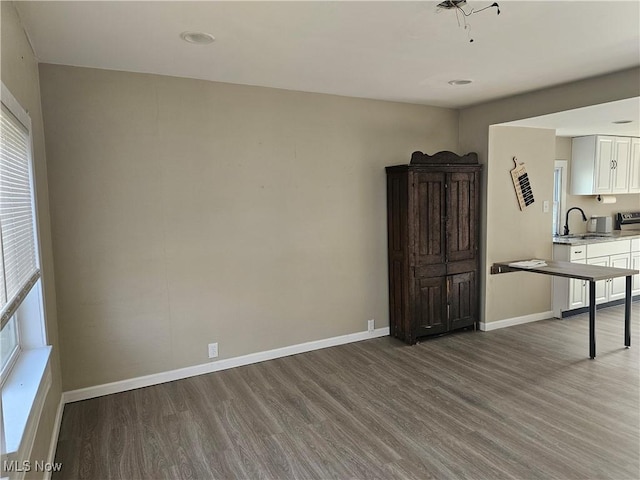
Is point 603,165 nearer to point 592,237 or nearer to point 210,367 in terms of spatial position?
point 592,237

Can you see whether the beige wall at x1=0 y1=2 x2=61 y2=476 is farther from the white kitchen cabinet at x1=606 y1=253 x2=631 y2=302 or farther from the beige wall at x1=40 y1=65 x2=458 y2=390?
the white kitchen cabinet at x1=606 y1=253 x2=631 y2=302

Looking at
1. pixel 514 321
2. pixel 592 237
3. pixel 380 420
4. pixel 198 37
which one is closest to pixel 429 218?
pixel 514 321

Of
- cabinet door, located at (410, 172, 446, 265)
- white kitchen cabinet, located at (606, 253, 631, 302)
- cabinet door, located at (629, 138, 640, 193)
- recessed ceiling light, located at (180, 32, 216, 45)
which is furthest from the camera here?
cabinet door, located at (629, 138, 640, 193)

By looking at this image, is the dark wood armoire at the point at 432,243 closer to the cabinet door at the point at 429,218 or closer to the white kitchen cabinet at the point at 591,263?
the cabinet door at the point at 429,218

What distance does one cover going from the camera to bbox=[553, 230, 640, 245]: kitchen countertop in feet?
17.1

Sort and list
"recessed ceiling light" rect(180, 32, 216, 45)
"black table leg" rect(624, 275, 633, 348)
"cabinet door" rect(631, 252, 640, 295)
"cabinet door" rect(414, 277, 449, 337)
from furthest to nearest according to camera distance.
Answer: "cabinet door" rect(631, 252, 640, 295) → "cabinet door" rect(414, 277, 449, 337) → "black table leg" rect(624, 275, 633, 348) → "recessed ceiling light" rect(180, 32, 216, 45)

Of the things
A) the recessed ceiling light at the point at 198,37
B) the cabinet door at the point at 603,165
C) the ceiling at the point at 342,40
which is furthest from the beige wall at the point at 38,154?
the cabinet door at the point at 603,165

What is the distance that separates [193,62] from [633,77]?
11.4 feet

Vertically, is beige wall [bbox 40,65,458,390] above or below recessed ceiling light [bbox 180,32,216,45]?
below

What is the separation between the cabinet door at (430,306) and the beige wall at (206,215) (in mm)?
417

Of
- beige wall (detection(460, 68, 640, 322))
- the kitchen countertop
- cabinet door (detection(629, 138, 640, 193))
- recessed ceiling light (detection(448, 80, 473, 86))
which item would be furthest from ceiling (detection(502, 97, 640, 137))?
the kitchen countertop

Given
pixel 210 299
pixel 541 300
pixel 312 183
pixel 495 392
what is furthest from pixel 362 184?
pixel 541 300

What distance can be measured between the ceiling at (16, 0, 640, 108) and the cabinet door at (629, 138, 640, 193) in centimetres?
317

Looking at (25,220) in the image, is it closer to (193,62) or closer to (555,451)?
(193,62)
